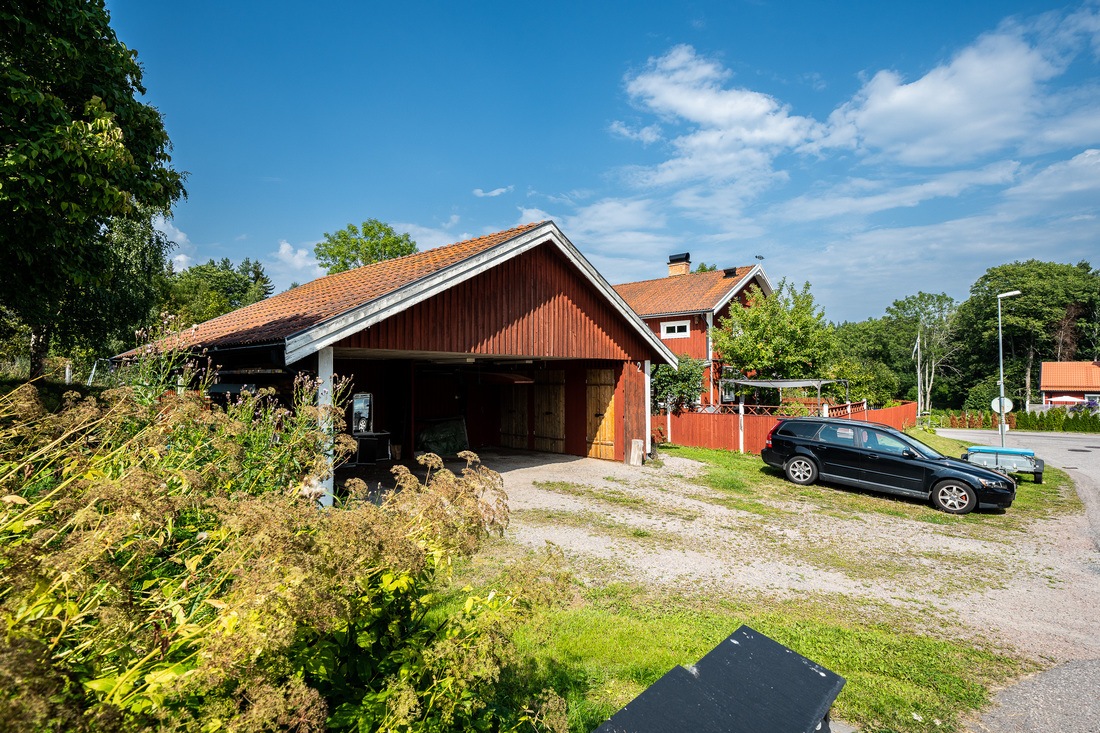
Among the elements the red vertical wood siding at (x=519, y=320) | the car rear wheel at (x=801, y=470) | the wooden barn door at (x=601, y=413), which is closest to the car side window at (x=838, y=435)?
the car rear wheel at (x=801, y=470)

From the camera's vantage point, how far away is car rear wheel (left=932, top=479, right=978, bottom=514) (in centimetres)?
1036

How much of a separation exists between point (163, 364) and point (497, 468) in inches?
366

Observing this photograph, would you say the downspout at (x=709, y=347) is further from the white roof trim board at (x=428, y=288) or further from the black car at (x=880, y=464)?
the white roof trim board at (x=428, y=288)

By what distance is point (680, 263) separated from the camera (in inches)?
1329

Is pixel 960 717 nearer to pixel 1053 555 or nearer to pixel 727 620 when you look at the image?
pixel 727 620

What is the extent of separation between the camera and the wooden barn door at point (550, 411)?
16.4 m

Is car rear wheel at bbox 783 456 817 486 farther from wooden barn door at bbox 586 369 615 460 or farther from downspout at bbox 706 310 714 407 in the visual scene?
downspout at bbox 706 310 714 407

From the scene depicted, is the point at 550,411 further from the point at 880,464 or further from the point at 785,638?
the point at 785,638

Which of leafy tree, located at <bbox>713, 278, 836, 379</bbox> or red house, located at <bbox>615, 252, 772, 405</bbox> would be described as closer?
leafy tree, located at <bbox>713, 278, 836, 379</bbox>

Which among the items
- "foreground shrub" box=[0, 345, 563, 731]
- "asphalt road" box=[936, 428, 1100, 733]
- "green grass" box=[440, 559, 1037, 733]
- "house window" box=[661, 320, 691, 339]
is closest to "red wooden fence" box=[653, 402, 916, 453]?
"house window" box=[661, 320, 691, 339]

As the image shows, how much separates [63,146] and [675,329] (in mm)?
25466

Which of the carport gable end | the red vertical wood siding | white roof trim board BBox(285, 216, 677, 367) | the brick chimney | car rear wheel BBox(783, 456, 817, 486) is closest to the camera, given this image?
white roof trim board BBox(285, 216, 677, 367)

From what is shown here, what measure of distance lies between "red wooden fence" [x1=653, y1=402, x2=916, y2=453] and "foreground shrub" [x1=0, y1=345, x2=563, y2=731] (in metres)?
16.6

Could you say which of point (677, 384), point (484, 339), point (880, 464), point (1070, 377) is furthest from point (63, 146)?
point (1070, 377)
